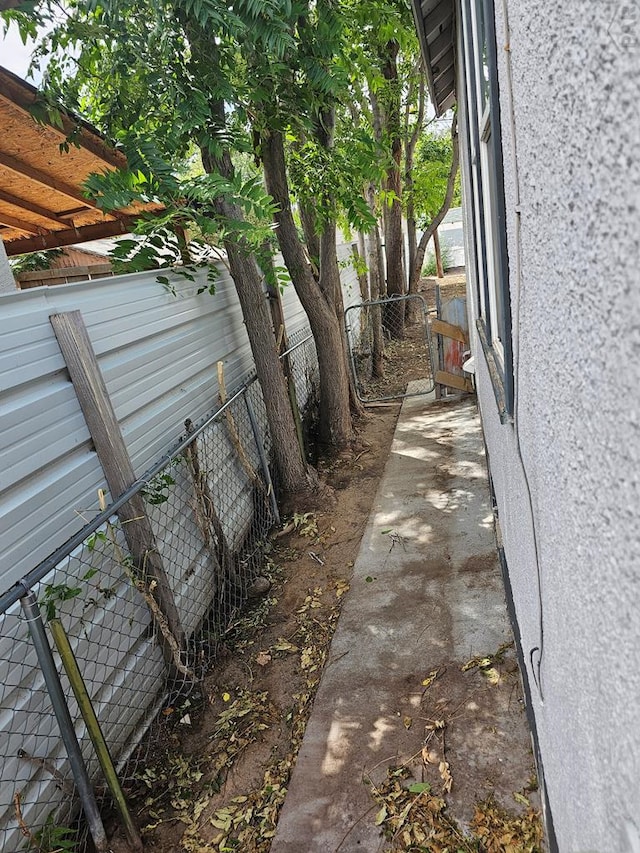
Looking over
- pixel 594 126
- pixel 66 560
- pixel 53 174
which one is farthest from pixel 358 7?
pixel 594 126

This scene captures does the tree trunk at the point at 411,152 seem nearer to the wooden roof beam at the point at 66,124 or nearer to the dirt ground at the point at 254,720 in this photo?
the wooden roof beam at the point at 66,124

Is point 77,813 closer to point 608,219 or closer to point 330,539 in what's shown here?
point 330,539

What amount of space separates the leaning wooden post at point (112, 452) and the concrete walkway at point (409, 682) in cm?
114

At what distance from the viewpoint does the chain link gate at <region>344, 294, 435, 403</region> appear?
9.11 m

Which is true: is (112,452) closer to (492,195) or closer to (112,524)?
(112,524)

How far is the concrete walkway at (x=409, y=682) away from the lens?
2486 millimetres

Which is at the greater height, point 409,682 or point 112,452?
point 112,452

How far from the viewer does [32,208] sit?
6500mm

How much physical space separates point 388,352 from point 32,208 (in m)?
7.58

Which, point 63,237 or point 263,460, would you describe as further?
point 63,237

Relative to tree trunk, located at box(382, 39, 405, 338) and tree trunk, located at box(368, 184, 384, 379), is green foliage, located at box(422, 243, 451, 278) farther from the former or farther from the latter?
tree trunk, located at box(368, 184, 384, 379)

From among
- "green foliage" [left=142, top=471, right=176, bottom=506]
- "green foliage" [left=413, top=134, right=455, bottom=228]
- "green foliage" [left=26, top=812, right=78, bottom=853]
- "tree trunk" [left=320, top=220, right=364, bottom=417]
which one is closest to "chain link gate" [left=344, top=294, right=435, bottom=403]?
"tree trunk" [left=320, top=220, right=364, bottom=417]

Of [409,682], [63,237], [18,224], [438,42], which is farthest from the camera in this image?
[63,237]

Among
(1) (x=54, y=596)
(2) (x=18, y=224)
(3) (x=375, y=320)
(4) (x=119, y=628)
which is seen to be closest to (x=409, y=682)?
(4) (x=119, y=628)
